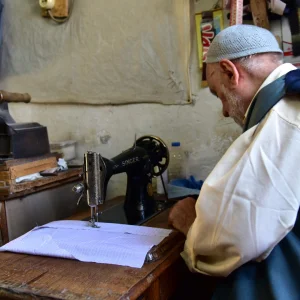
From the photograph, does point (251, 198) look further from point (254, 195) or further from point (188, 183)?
point (188, 183)

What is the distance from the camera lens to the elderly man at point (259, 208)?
2.84ft

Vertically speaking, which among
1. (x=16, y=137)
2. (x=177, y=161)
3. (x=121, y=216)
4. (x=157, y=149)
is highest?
(x=16, y=137)

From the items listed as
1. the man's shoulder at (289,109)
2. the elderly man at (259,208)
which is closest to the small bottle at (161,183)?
the elderly man at (259,208)

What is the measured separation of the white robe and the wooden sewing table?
0.53 feet

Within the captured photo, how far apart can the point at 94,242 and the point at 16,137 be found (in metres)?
0.61

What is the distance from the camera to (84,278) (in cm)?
94

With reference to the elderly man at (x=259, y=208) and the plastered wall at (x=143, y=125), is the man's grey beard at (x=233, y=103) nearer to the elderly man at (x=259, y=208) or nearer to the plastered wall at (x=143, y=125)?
the elderly man at (x=259, y=208)

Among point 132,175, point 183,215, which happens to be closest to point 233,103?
point 183,215

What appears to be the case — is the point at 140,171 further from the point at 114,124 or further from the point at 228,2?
the point at 228,2

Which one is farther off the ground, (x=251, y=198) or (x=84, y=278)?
(x=251, y=198)

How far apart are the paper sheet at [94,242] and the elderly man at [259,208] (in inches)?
5.9

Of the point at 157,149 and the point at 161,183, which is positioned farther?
the point at 161,183

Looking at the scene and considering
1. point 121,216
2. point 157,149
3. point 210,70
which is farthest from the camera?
point 157,149

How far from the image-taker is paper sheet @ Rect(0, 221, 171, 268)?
104cm
